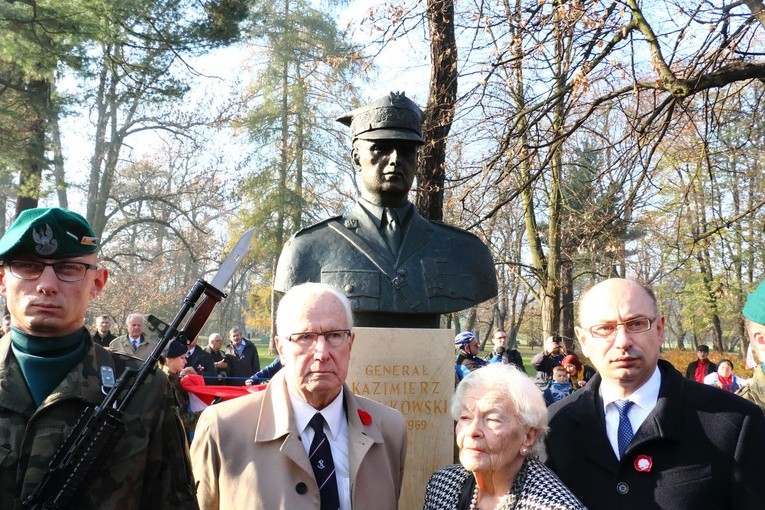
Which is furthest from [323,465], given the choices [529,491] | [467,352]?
[467,352]

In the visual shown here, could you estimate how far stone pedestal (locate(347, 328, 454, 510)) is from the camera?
4422mm

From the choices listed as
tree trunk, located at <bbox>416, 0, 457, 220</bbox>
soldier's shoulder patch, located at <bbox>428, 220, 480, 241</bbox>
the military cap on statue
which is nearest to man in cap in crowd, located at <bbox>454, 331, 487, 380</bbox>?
tree trunk, located at <bbox>416, 0, 457, 220</bbox>

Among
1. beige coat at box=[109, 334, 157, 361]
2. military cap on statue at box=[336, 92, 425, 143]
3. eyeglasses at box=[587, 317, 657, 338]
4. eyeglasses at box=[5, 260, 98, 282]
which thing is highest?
military cap on statue at box=[336, 92, 425, 143]

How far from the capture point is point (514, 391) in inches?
104

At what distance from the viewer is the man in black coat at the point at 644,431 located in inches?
103

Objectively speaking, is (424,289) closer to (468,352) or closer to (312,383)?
(312,383)

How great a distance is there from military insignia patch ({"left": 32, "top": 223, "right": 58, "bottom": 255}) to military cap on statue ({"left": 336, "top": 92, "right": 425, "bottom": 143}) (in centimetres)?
263

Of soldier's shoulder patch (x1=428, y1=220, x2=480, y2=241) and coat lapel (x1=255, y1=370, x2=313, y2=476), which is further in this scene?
soldier's shoulder patch (x1=428, y1=220, x2=480, y2=241)

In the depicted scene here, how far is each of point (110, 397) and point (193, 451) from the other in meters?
0.60

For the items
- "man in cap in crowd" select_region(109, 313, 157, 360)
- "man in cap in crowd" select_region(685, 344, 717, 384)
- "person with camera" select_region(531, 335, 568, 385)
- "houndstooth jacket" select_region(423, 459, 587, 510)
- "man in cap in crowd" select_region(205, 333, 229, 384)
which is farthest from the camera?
"man in cap in crowd" select_region(685, 344, 717, 384)

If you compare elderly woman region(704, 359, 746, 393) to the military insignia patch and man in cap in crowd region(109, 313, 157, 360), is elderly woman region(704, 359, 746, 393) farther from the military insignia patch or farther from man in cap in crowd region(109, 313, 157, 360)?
the military insignia patch

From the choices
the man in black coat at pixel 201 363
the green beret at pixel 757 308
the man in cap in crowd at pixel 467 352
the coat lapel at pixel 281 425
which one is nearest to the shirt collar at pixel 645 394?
the green beret at pixel 757 308

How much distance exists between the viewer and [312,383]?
9.01 ft

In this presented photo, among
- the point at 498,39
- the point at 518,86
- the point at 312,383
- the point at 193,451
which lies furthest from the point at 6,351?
the point at 518,86
